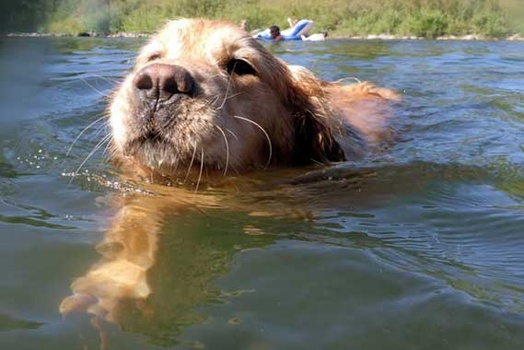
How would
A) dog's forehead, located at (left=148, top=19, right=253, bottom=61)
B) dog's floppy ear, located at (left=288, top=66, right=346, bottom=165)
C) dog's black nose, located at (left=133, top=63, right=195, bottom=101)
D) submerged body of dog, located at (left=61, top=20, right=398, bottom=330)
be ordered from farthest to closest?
dog's floppy ear, located at (left=288, top=66, right=346, bottom=165) → dog's forehead, located at (left=148, top=19, right=253, bottom=61) → dog's black nose, located at (left=133, top=63, right=195, bottom=101) → submerged body of dog, located at (left=61, top=20, right=398, bottom=330)

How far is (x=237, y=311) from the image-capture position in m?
2.47

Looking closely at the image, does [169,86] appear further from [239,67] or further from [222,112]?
[239,67]

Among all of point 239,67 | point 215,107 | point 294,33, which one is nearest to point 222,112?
point 215,107

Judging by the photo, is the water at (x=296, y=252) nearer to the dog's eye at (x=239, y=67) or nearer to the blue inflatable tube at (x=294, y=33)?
the dog's eye at (x=239, y=67)

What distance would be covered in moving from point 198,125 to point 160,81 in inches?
12.6

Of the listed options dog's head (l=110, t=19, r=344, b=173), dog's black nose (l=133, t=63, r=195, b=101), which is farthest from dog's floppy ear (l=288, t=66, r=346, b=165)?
dog's black nose (l=133, t=63, r=195, b=101)

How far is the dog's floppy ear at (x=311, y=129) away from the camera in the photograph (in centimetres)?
520

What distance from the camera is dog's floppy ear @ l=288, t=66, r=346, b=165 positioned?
17.1 ft

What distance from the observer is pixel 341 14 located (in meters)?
40.8

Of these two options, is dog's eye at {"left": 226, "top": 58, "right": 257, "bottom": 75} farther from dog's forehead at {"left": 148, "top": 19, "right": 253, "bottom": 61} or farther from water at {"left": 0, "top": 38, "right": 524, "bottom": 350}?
water at {"left": 0, "top": 38, "right": 524, "bottom": 350}

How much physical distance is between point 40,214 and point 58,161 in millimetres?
1470

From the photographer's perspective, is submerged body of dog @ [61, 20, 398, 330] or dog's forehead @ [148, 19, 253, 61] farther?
dog's forehead @ [148, 19, 253, 61]

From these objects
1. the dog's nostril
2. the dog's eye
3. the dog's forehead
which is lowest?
the dog's eye

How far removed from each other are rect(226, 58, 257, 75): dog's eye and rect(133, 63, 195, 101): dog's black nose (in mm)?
811
